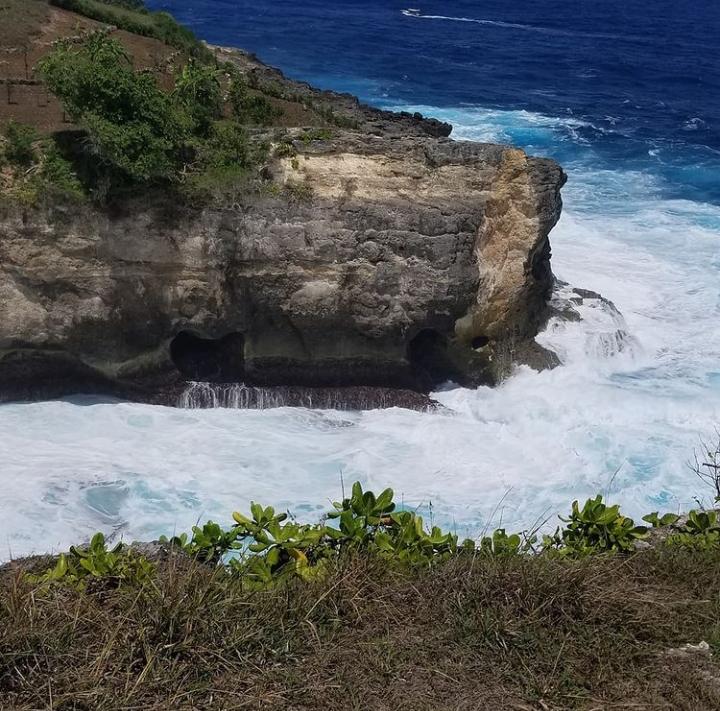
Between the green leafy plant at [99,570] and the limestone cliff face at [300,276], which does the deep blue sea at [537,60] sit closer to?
the limestone cliff face at [300,276]

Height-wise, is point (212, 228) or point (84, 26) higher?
point (84, 26)

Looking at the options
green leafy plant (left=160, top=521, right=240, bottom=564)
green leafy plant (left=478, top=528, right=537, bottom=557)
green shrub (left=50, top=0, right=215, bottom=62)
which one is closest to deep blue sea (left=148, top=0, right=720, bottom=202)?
green shrub (left=50, top=0, right=215, bottom=62)

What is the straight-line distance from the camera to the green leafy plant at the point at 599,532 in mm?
9109

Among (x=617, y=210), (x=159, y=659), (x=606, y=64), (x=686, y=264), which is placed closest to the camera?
(x=159, y=659)

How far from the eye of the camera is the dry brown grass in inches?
267

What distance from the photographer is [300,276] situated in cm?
2080

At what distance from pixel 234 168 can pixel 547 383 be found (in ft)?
32.2

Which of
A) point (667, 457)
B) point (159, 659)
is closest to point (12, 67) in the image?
point (667, 457)

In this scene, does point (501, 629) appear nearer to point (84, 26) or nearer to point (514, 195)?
point (514, 195)

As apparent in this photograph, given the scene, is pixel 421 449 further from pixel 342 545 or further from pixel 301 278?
pixel 342 545

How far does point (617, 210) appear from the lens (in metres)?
34.2

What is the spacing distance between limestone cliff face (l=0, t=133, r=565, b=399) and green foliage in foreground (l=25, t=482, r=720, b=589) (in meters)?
12.3

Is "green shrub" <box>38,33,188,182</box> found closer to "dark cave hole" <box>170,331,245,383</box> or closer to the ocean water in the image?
"dark cave hole" <box>170,331,245,383</box>

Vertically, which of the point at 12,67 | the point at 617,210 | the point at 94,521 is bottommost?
the point at 94,521
